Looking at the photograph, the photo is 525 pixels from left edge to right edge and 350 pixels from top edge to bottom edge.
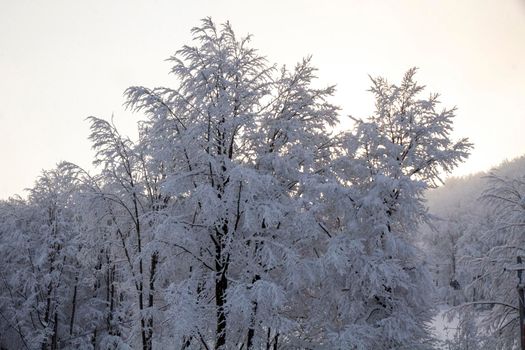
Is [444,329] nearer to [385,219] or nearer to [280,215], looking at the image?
[385,219]

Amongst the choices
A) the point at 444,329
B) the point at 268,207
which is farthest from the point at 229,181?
the point at 444,329

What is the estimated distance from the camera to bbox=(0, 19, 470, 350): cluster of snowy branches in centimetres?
1054

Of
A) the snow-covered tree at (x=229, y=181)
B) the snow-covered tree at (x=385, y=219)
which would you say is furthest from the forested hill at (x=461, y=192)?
the snow-covered tree at (x=229, y=181)

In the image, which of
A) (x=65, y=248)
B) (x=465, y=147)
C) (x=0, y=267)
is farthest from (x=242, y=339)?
(x=0, y=267)

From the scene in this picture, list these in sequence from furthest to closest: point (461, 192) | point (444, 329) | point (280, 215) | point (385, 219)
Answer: point (461, 192) → point (444, 329) → point (385, 219) → point (280, 215)

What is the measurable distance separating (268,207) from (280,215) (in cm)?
33

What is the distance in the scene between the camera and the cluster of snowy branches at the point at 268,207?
1054 cm

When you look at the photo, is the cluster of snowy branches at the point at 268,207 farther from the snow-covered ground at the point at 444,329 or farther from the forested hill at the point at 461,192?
the forested hill at the point at 461,192

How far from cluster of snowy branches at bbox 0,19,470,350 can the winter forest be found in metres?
0.05

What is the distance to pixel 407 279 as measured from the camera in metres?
11.7

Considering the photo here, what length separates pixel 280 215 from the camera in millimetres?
10250

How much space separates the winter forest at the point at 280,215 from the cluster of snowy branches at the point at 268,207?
5 cm

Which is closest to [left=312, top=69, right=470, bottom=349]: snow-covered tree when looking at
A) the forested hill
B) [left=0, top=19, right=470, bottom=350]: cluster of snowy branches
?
[left=0, top=19, right=470, bottom=350]: cluster of snowy branches

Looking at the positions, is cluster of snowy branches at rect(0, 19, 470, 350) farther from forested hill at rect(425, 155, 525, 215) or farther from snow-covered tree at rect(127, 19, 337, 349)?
forested hill at rect(425, 155, 525, 215)
